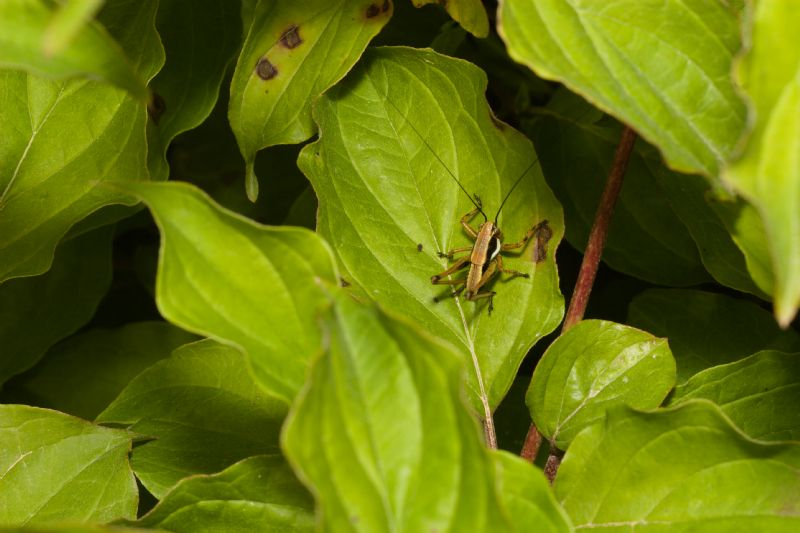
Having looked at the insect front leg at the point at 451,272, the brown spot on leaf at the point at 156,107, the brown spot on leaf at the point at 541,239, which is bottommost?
the insect front leg at the point at 451,272

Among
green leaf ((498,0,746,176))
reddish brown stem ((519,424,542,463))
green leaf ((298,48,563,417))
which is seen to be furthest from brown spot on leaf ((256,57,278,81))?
reddish brown stem ((519,424,542,463))

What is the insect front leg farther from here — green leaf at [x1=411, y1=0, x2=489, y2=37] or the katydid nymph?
green leaf at [x1=411, y1=0, x2=489, y2=37]

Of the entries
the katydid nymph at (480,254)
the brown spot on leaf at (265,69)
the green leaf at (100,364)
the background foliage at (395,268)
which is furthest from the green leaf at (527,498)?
the green leaf at (100,364)

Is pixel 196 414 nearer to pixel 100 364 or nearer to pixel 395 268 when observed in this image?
pixel 395 268

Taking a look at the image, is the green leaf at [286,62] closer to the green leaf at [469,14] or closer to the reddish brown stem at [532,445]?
the green leaf at [469,14]

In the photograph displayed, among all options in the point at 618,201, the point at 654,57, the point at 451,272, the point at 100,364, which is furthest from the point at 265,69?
the point at 100,364

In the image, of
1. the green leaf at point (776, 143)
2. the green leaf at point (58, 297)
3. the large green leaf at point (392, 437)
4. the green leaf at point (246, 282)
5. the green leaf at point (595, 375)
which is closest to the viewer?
the green leaf at point (776, 143)

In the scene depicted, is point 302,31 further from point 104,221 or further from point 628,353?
point 628,353
